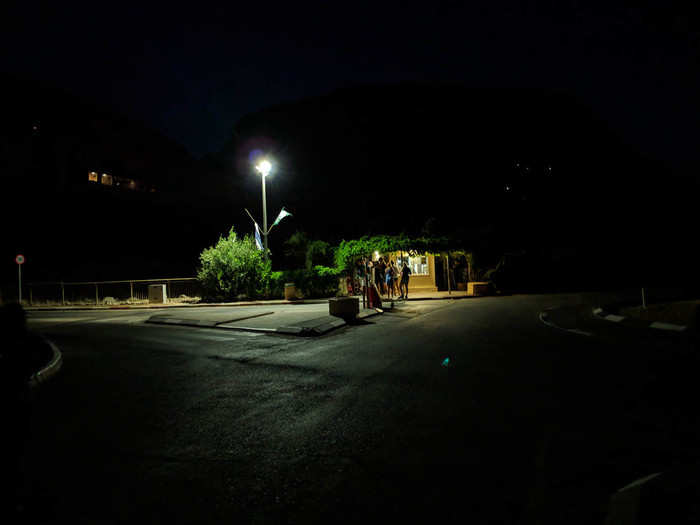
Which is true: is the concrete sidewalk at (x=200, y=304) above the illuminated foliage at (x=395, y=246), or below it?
below

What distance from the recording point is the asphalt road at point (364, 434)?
2.97 m

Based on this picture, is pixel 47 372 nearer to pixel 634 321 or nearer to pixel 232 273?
pixel 634 321

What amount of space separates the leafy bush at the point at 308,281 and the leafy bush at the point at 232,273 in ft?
2.10

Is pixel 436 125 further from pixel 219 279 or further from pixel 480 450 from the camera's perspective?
pixel 480 450

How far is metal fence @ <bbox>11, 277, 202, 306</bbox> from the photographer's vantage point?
88.9 feet

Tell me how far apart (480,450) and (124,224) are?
49.5 meters

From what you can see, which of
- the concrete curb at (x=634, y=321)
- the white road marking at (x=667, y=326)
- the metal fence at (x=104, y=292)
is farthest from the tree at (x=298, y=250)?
the white road marking at (x=667, y=326)

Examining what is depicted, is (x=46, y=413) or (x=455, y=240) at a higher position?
(x=455, y=240)

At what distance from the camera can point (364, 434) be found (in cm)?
427

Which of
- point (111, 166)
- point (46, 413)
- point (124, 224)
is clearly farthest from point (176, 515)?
point (111, 166)

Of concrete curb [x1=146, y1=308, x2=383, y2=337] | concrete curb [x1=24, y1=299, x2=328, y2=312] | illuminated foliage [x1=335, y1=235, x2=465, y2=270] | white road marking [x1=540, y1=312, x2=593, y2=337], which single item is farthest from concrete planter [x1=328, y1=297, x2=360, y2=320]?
illuminated foliage [x1=335, y1=235, x2=465, y2=270]

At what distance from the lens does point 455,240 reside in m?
27.8

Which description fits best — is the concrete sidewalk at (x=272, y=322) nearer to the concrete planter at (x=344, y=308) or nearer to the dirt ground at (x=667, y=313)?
the concrete planter at (x=344, y=308)

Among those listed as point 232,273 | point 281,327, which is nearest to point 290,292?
point 232,273
